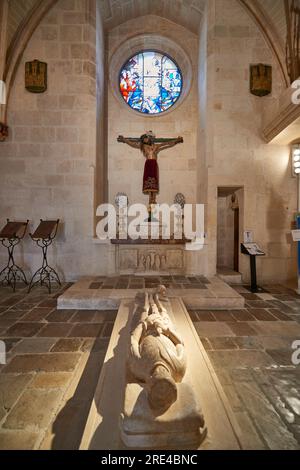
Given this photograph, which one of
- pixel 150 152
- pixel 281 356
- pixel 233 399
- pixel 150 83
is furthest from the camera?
pixel 150 83

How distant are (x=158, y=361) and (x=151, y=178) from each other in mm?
5468

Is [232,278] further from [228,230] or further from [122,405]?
[122,405]

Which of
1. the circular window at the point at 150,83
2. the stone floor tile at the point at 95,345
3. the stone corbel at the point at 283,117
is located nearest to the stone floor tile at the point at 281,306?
the stone floor tile at the point at 95,345

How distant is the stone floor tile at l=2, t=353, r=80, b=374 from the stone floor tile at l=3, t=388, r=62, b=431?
0.95 ft

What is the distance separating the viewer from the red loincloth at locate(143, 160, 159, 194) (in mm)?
6379

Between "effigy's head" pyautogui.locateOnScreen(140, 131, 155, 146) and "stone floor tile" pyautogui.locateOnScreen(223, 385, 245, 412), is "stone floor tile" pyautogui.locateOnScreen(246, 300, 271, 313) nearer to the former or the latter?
"stone floor tile" pyautogui.locateOnScreen(223, 385, 245, 412)

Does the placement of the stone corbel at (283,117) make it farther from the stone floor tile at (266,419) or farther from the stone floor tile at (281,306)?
the stone floor tile at (266,419)

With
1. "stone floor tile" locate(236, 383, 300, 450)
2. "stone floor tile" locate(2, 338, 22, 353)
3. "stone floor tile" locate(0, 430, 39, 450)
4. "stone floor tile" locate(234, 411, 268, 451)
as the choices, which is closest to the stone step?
"stone floor tile" locate(236, 383, 300, 450)

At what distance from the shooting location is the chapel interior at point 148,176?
2.86 m

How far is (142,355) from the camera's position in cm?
148

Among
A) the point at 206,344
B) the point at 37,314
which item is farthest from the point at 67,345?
the point at 206,344

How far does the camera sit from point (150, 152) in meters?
6.50
